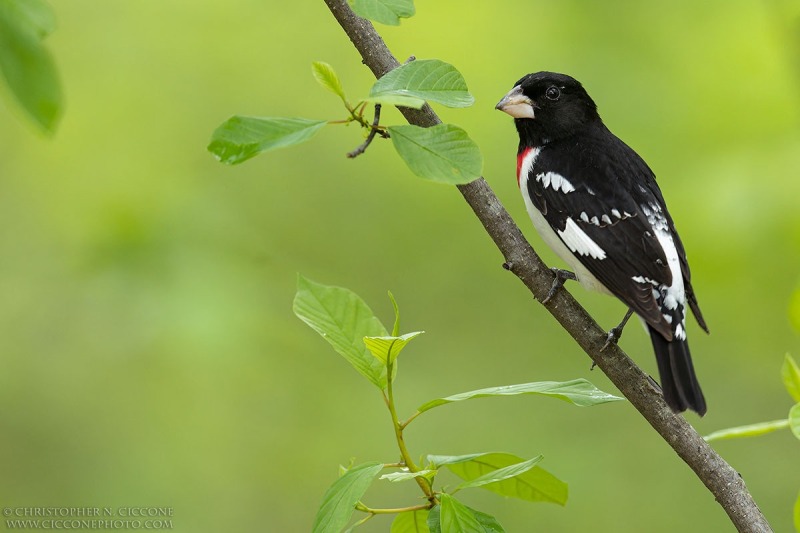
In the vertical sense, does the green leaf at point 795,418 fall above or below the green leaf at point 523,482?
above

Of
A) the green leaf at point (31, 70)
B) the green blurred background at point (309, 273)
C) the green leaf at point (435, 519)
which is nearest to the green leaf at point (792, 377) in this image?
the green leaf at point (435, 519)

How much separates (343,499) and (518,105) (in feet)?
7.22

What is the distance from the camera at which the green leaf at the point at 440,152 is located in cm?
126

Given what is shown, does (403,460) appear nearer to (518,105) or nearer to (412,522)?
(412,522)

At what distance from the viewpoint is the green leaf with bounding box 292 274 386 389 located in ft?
5.01

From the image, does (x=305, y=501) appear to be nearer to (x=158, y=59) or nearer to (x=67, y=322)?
(x=67, y=322)

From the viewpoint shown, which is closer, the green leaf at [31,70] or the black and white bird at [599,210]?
the green leaf at [31,70]

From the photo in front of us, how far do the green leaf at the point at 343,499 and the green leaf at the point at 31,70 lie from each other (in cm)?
76

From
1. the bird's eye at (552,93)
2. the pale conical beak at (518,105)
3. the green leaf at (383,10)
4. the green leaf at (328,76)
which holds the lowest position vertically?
the pale conical beak at (518,105)

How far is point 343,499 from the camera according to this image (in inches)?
53.2

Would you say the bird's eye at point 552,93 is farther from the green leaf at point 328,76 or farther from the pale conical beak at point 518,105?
the green leaf at point 328,76

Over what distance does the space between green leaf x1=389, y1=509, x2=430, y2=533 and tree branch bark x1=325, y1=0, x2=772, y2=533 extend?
528mm

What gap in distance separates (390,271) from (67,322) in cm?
178

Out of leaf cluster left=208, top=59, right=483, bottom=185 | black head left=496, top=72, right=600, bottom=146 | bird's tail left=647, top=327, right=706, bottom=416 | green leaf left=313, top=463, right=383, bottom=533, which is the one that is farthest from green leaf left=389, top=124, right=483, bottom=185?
black head left=496, top=72, right=600, bottom=146
